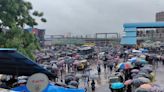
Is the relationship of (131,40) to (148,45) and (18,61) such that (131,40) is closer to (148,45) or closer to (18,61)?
(148,45)

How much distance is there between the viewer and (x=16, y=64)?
13.1 m

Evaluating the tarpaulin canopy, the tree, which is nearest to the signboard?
the tarpaulin canopy

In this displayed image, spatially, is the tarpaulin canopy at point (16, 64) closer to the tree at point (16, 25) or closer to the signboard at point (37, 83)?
the signboard at point (37, 83)

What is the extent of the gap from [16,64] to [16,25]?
12.0 m

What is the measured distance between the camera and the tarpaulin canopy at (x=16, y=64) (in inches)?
467

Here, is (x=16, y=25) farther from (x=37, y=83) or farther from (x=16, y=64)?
(x=37, y=83)

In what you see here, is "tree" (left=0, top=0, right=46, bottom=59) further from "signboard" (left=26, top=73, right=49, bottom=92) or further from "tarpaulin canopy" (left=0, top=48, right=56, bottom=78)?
"signboard" (left=26, top=73, right=49, bottom=92)

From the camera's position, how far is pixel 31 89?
9.29 m

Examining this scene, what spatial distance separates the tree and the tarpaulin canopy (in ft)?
30.9

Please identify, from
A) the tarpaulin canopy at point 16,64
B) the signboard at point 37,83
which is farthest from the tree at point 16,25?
the signboard at point 37,83

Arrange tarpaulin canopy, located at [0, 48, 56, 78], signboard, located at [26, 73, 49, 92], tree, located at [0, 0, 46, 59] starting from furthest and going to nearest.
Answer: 1. tree, located at [0, 0, 46, 59]
2. tarpaulin canopy, located at [0, 48, 56, 78]
3. signboard, located at [26, 73, 49, 92]

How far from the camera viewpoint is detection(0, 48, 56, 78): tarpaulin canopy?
1186cm

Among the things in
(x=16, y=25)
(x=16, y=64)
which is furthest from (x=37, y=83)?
(x=16, y=25)

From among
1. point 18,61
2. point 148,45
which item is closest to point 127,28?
point 148,45
